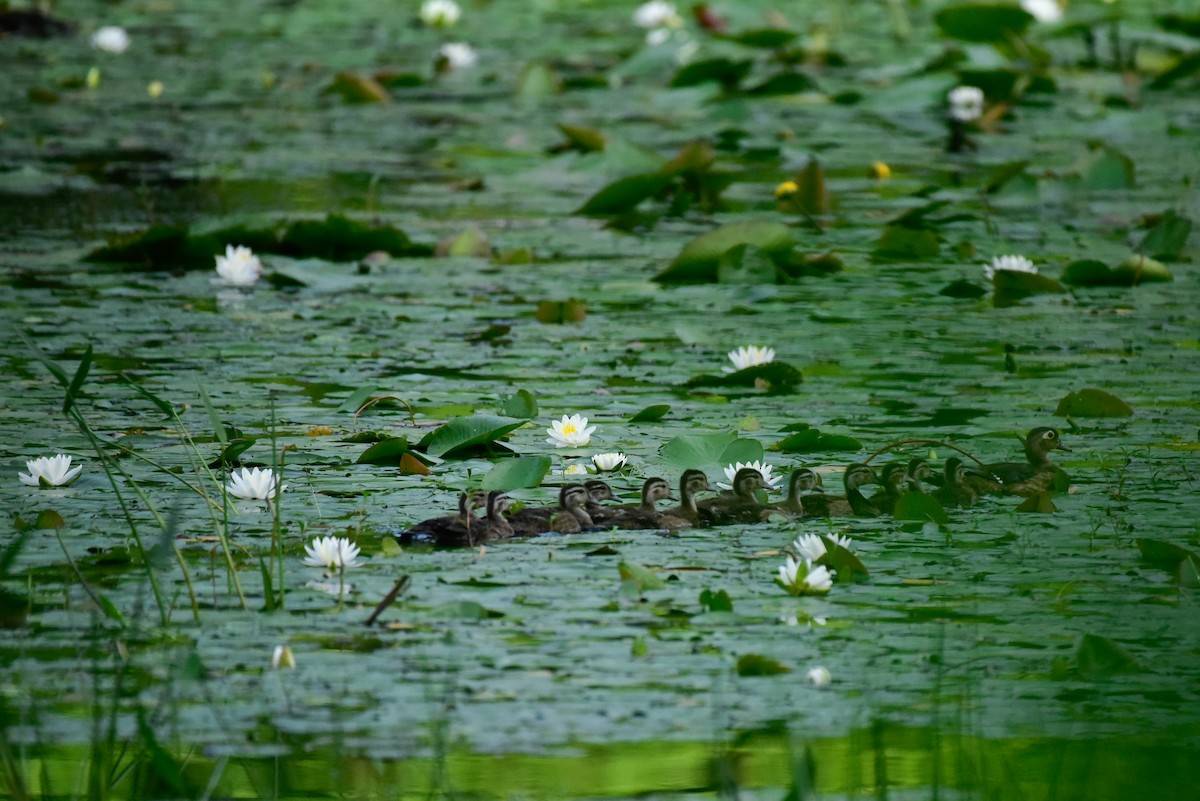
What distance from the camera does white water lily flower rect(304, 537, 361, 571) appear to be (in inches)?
113

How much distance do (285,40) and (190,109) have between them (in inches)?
104

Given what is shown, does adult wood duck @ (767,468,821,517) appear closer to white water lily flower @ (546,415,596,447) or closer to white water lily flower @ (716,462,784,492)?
white water lily flower @ (716,462,784,492)

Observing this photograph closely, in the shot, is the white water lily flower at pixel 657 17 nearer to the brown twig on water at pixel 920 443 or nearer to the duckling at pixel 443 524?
the brown twig on water at pixel 920 443

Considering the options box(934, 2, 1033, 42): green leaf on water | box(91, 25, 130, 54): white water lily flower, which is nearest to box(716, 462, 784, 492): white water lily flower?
box(934, 2, 1033, 42): green leaf on water

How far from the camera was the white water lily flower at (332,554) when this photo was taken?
287 centimetres

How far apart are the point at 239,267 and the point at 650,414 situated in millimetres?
1815

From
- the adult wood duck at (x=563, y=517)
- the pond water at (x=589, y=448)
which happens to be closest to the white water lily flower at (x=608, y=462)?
the pond water at (x=589, y=448)

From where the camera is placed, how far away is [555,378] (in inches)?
169

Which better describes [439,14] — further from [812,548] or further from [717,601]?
[717,601]

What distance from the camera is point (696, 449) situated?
3.52 metres

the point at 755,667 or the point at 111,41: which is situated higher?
the point at 111,41

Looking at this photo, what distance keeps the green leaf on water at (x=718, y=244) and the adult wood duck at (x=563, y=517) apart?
2182mm

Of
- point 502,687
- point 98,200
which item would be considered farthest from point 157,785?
point 98,200

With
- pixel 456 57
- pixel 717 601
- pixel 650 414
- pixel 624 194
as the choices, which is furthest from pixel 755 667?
pixel 456 57
